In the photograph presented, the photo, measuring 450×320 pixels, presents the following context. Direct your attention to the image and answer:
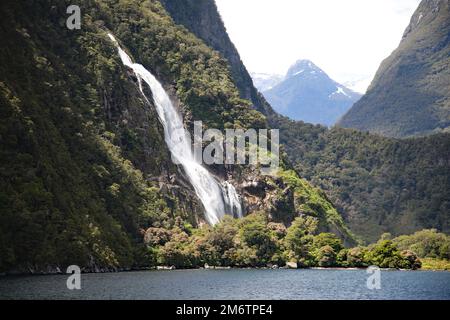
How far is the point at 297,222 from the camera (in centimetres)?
18850

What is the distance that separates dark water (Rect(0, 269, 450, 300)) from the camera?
9332cm

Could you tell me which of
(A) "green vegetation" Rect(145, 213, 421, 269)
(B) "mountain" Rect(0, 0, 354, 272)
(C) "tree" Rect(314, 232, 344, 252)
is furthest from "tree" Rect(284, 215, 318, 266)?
(B) "mountain" Rect(0, 0, 354, 272)

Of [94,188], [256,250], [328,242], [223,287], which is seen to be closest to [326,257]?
[328,242]

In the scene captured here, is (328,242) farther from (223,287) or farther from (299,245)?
(223,287)

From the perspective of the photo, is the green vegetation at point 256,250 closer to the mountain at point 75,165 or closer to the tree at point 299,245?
the tree at point 299,245

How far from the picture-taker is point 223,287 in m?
107

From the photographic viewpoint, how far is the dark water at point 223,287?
93.3 metres

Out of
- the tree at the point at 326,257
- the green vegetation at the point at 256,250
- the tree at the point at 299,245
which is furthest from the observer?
the tree at the point at 299,245

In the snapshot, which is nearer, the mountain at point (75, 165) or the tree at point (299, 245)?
the mountain at point (75, 165)

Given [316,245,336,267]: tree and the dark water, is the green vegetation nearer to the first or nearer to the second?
[316,245,336,267]: tree

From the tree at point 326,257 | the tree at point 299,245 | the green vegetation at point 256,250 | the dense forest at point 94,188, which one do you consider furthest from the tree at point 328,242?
the tree at point 326,257

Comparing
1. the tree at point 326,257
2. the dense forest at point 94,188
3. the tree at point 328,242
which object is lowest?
the tree at point 326,257
